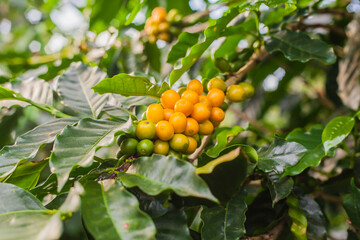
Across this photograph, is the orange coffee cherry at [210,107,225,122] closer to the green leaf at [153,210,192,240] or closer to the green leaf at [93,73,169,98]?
the green leaf at [93,73,169,98]

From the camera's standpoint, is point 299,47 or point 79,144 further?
point 299,47

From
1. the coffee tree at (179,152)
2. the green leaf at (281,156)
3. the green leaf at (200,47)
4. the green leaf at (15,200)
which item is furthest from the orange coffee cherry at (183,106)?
the green leaf at (15,200)

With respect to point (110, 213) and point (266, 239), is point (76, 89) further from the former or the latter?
point (266, 239)

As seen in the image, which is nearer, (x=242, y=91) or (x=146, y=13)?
(x=242, y=91)

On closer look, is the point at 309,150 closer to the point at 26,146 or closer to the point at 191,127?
the point at 191,127

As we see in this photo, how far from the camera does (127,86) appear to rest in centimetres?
76

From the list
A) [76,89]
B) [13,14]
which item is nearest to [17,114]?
[76,89]

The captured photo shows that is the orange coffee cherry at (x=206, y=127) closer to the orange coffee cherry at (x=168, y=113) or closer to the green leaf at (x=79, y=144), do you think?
the orange coffee cherry at (x=168, y=113)

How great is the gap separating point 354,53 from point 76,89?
126cm

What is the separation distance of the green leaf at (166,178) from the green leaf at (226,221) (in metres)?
0.19

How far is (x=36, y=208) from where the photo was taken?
56cm

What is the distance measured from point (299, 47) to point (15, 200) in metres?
0.96

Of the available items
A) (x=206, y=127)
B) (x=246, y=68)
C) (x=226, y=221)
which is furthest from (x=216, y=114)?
(x=246, y=68)

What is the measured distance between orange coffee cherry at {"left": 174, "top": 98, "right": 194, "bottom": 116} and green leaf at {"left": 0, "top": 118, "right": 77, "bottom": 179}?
0.31 meters
